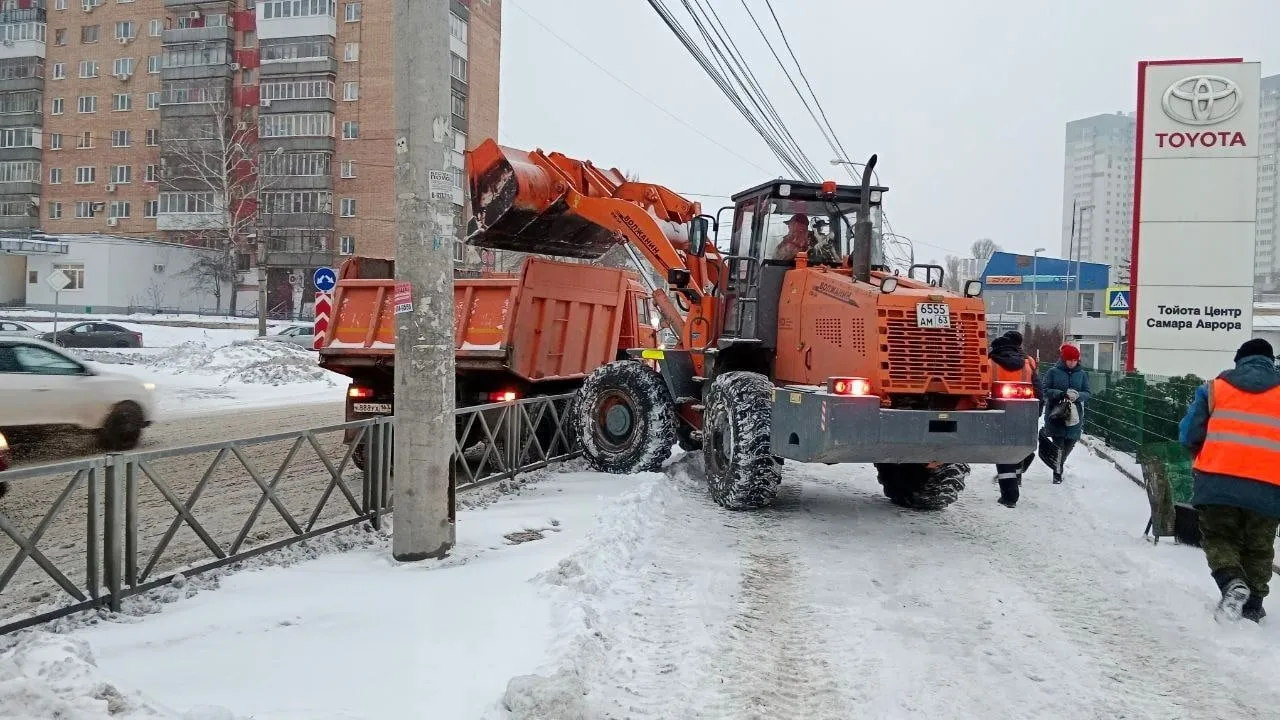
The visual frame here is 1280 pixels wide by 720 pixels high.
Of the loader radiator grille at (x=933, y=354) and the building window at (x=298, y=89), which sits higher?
the building window at (x=298, y=89)

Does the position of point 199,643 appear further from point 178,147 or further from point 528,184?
point 178,147

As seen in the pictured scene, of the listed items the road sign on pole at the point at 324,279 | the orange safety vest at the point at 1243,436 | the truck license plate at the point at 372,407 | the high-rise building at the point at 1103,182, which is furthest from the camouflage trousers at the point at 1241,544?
the high-rise building at the point at 1103,182

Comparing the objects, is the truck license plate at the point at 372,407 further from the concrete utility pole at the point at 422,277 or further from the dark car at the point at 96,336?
the dark car at the point at 96,336

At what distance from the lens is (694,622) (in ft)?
19.1

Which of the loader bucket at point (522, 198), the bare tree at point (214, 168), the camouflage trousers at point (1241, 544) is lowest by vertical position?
the camouflage trousers at point (1241, 544)

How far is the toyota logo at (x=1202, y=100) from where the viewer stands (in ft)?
57.0

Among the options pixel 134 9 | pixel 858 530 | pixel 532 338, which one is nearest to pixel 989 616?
pixel 858 530

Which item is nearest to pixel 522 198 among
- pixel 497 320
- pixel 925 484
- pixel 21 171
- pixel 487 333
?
pixel 497 320

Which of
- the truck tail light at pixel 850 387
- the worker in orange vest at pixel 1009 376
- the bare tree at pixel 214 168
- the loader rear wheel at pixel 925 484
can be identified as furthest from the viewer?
the bare tree at pixel 214 168

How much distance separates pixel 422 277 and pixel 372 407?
18.5ft

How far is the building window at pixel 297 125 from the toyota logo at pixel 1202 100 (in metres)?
46.4

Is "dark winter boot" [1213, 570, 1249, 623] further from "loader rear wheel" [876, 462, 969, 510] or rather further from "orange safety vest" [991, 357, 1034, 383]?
"orange safety vest" [991, 357, 1034, 383]

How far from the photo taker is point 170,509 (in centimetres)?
620

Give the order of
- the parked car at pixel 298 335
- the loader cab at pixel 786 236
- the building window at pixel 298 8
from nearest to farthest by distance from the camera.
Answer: the loader cab at pixel 786 236 < the parked car at pixel 298 335 < the building window at pixel 298 8
